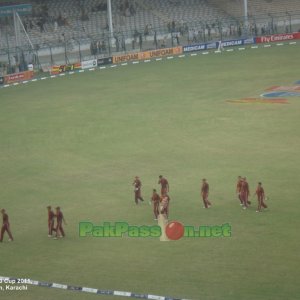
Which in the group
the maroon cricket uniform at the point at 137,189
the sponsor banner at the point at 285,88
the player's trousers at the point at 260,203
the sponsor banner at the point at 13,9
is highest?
the sponsor banner at the point at 13,9

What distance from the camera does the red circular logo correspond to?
2714cm

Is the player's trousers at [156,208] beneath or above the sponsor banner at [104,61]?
beneath

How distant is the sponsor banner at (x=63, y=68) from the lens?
A: 6419 cm

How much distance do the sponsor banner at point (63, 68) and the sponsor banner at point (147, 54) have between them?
381 centimetres

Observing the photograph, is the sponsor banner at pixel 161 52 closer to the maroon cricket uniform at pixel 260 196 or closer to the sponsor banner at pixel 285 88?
the sponsor banner at pixel 285 88

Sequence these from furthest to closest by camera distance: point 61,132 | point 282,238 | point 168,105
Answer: point 168,105, point 61,132, point 282,238

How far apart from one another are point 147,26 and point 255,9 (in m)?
14.3

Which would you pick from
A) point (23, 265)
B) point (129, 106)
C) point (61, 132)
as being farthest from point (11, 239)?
point (129, 106)

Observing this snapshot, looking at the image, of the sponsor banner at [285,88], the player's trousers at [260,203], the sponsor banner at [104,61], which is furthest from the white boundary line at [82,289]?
the sponsor banner at [104,61]

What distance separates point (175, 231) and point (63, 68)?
128ft

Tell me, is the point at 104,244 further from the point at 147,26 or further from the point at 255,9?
the point at 255,9

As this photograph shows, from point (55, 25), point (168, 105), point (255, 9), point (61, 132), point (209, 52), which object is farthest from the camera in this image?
point (255, 9)

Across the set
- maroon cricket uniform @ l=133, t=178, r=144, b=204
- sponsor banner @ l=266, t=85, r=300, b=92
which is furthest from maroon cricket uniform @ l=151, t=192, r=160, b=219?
sponsor banner @ l=266, t=85, r=300, b=92

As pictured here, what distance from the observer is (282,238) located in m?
26.4
